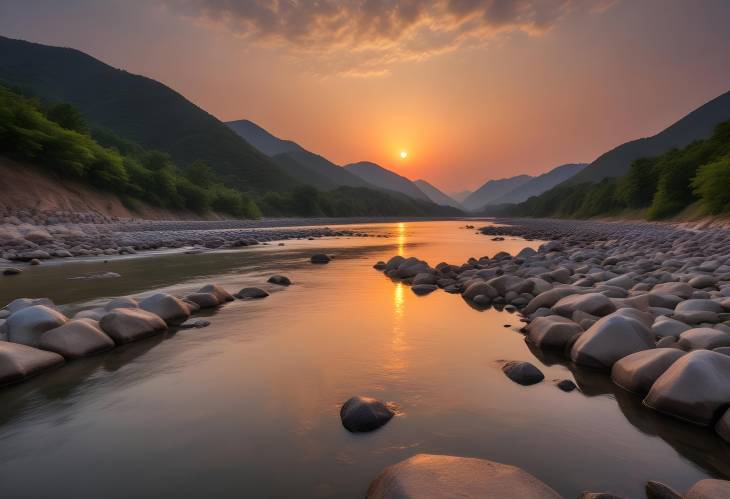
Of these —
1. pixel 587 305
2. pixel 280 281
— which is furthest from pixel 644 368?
pixel 280 281

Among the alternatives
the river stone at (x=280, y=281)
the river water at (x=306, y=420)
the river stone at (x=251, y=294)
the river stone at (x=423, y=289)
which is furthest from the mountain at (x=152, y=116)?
the river water at (x=306, y=420)

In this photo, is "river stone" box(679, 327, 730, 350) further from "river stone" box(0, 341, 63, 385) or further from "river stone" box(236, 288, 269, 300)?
"river stone" box(236, 288, 269, 300)

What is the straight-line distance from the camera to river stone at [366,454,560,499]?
9.01 feet

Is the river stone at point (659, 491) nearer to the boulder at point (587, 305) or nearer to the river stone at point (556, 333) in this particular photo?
the river stone at point (556, 333)

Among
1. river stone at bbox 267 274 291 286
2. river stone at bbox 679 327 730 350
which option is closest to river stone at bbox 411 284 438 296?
river stone at bbox 267 274 291 286

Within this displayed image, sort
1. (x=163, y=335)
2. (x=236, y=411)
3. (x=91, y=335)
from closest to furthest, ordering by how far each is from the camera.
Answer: (x=236, y=411), (x=91, y=335), (x=163, y=335)

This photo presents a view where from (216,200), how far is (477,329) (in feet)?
305

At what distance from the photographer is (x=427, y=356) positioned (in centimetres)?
657

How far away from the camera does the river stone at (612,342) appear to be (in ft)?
18.3

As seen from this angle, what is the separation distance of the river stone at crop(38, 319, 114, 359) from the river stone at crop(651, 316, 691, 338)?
871cm

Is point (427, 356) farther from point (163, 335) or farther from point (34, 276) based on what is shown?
point (34, 276)

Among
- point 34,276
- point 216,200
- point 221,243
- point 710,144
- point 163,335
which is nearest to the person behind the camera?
point 163,335

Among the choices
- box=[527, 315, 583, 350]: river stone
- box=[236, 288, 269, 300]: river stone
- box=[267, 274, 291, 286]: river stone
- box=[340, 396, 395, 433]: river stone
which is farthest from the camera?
box=[267, 274, 291, 286]: river stone

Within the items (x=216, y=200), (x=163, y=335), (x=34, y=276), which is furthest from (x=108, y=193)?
(x=163, y=335)
